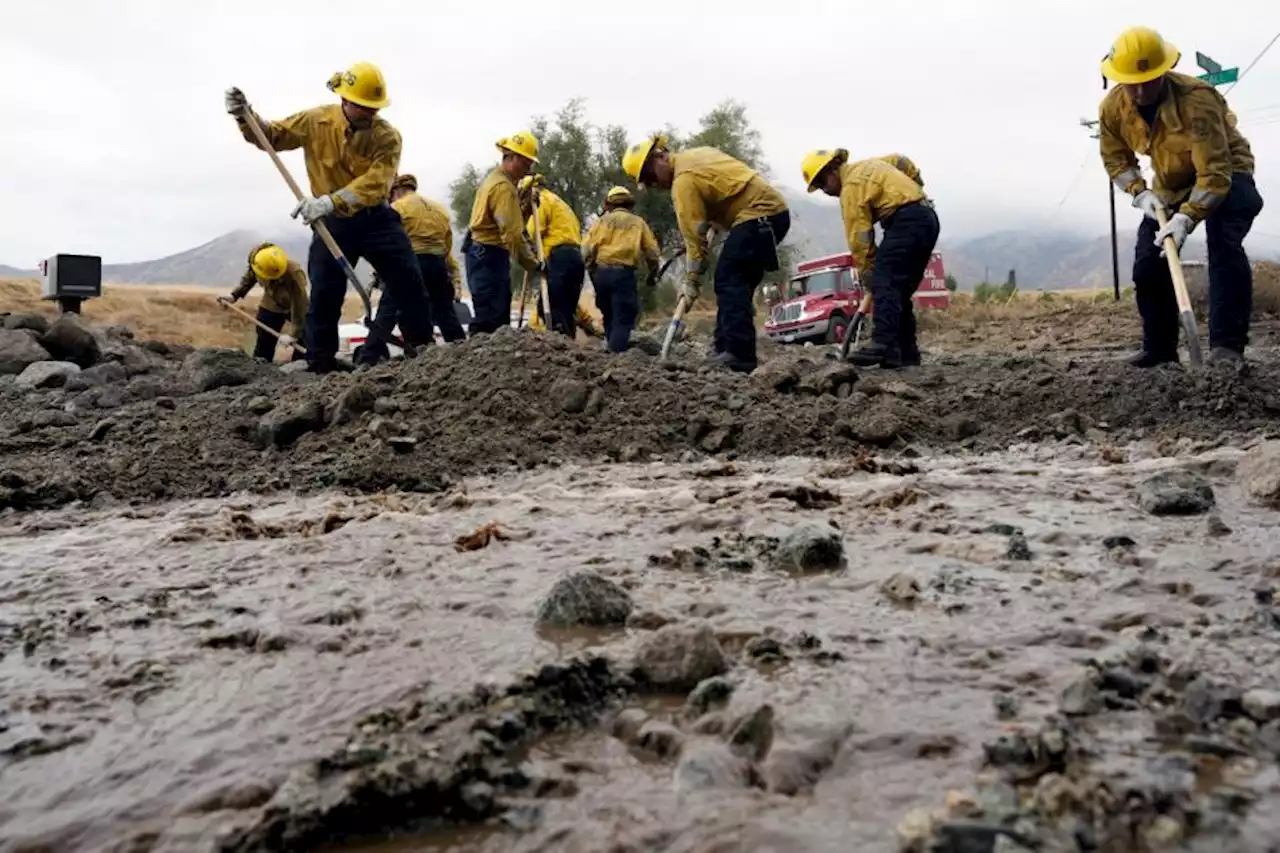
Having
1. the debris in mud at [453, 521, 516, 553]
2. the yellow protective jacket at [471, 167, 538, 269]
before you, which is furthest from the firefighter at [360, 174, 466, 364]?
the debris in mud at [453, 521, 516, 553]

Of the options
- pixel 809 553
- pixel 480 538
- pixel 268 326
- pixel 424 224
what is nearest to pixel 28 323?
pixel 268 326

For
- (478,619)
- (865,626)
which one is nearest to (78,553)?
(478,619)

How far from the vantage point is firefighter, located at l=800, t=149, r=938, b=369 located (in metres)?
6.88

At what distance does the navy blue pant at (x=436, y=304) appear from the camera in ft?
26.4

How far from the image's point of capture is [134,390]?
6.93 meters

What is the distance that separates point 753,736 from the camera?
1.50 m

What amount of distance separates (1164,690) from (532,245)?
9.30 meters

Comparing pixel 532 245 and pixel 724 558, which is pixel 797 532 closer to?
pixel 724 558

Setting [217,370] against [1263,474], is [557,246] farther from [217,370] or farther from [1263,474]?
[1263,474]

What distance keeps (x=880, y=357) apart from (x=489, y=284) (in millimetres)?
3613

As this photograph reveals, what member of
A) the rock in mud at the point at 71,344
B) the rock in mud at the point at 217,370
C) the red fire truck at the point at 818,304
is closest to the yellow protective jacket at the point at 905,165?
the rock in mud at the point at 217,370

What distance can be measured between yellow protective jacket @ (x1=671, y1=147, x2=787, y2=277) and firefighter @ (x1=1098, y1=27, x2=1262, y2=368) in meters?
2.20

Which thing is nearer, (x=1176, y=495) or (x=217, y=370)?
(x=1176, y=495)

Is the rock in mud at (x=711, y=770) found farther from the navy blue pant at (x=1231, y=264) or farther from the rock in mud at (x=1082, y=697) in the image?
the navy blue pant at (x=1231, y=264)
